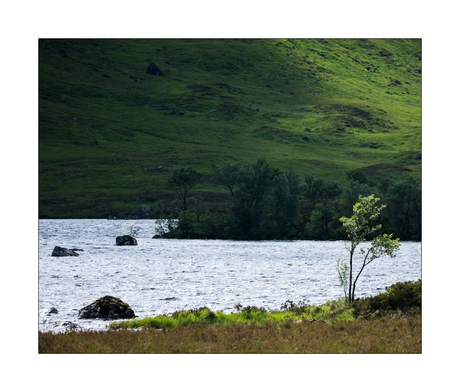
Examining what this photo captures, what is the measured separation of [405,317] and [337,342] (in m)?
6.04

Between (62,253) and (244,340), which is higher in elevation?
(244,340)

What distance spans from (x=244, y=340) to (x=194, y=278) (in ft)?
108

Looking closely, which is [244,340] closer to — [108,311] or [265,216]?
[108,311]

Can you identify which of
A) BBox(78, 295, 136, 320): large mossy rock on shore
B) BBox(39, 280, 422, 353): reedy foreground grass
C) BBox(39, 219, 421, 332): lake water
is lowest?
BBox(39, 219, 421, 332): lake water

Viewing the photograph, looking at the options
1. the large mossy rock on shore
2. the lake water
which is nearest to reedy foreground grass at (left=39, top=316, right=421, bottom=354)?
the lake water

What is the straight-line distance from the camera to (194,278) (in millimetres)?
48281

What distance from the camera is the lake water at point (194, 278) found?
32.8 meters

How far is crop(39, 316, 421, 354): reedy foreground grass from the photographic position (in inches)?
602

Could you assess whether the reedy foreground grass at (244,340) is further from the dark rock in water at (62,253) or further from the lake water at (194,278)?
the dark rock in water at (62,253)

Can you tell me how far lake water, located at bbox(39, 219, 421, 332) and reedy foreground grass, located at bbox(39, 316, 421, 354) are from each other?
4.86 meters

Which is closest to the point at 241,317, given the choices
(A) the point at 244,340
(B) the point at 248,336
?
(B) the point at 248,336

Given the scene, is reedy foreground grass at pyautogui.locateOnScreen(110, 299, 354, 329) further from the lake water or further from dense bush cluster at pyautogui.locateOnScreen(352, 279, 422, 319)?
the lake water

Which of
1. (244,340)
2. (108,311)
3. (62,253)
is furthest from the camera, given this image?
(62,253)
